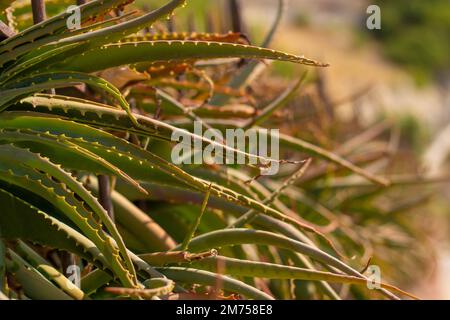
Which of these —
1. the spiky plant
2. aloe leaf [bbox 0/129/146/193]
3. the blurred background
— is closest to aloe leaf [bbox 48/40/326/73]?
the spiky plant

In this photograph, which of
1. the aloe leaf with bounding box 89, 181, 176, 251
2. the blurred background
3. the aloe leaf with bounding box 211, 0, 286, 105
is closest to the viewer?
the aloe leaf with bounding box 89, 181, 176, 251

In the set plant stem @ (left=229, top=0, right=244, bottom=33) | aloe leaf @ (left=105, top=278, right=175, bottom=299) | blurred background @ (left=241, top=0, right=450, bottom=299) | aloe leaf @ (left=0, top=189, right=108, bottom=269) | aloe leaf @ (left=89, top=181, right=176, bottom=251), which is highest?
blurred background @ (left=241, top=0, right=450, bottom=299)

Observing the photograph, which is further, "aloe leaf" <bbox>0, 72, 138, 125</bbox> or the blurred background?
the blurred background

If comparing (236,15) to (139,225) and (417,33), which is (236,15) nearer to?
(139,225)

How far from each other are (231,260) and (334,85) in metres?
13.7

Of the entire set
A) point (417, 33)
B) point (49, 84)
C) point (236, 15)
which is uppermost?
point (417, 33)

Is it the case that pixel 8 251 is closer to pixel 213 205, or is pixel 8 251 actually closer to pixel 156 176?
pixel 156 176

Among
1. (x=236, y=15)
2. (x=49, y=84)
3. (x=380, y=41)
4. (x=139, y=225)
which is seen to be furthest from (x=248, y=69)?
(x=380, y=41)

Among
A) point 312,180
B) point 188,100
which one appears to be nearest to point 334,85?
point 312,180

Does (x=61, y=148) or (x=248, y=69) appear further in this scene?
(x=248, y=69)

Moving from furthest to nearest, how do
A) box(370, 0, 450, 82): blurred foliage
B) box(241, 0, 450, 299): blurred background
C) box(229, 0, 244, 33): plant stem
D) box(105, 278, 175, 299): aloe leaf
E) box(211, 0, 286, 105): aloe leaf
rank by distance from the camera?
box(370, 0, 450, 82): blurred foliage, box(241, 0, 450, 299): blurred background, box(229, 0, 244, 33): plant stem, box(211, 0, 286, 105): aloe leaf, box(105, 278, 175, 299): aloe leaf

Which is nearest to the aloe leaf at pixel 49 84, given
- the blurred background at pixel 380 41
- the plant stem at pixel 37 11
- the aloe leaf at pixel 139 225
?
the plant stem at pixel 37 11

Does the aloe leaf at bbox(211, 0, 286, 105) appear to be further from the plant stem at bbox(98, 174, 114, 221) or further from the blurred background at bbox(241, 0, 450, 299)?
the blurred background at bbox(241, 0, 450, 299)

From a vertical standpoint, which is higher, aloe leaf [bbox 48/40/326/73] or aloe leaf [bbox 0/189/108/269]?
aloe leaf [bbox 48/40/326/73]
